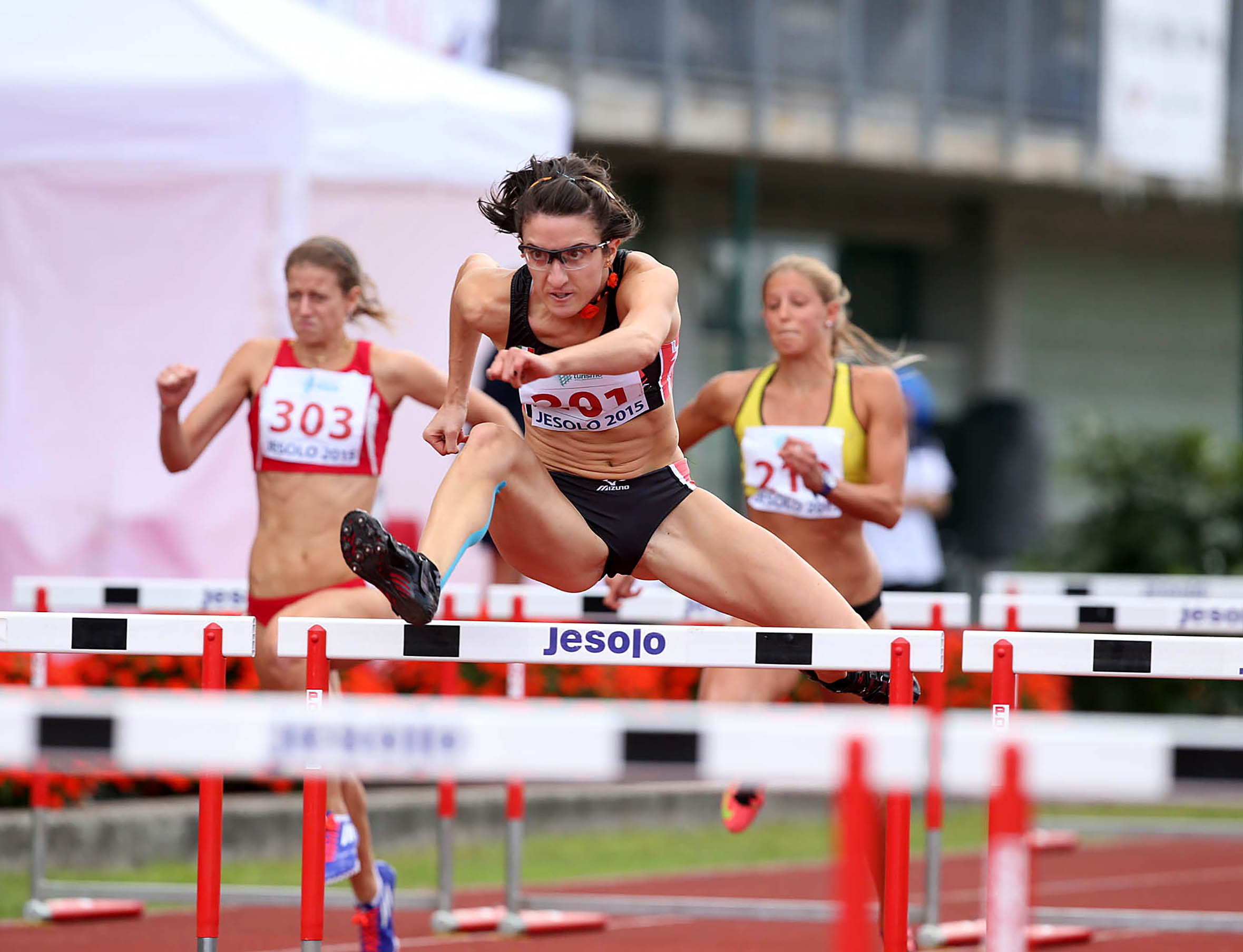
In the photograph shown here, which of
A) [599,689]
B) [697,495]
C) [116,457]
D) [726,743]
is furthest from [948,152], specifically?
[726,743]

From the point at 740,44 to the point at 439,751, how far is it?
1439 centimetres

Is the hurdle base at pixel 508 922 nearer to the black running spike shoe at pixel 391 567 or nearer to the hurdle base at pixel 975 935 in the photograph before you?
the hurdle base at pixel 975 935

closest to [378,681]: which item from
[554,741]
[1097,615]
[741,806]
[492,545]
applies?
[492,545]

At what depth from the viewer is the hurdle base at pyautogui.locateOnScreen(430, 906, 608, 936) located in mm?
6641

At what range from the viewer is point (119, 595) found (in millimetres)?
6574

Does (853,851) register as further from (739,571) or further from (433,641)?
(739,571)

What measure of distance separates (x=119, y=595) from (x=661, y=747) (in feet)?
12.5

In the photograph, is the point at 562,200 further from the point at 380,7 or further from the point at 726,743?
the point at 380,7

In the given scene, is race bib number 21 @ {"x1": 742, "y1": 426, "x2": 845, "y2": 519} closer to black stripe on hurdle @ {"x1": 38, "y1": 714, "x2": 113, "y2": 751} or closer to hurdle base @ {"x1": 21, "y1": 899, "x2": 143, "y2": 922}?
hurdle base @ {"x1": 21, "y1": 899, "x2": 143, "y2": 922}

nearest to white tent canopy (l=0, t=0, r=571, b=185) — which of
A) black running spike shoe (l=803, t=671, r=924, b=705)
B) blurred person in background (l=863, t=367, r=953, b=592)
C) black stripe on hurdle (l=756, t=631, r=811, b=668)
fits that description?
blurred person in background (l=863, t=367, r=953, b=592)

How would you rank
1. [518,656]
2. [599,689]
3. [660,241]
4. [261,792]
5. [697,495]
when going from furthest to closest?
[660,241]
[599,689]
[261,792]
[697,495]
[518,656]

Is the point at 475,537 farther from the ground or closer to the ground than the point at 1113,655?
farther from the ground

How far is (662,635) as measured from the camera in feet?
14.0

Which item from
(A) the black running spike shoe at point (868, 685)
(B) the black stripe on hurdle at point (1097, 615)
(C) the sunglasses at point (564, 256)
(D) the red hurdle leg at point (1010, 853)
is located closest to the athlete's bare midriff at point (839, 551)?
(B) the black stripe on hurdle at point (1097, 615)
